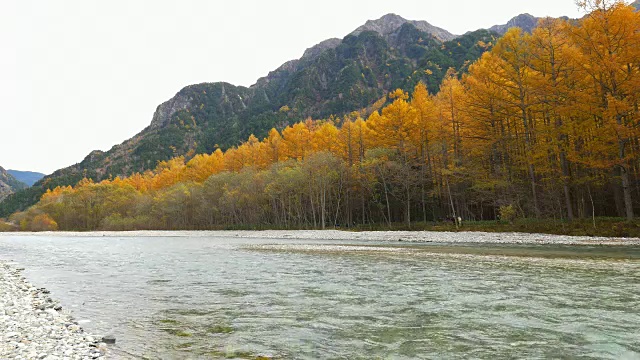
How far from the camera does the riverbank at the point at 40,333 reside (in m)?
6.05

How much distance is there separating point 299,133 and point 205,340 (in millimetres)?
59670

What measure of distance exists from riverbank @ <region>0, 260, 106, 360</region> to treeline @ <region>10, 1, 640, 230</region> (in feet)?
93.0

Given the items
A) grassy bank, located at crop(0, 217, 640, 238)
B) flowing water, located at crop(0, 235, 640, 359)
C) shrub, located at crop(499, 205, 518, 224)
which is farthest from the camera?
shrub, located at crop(499, 205, 518, 224)

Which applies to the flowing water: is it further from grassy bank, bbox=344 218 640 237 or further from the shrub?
the shrub

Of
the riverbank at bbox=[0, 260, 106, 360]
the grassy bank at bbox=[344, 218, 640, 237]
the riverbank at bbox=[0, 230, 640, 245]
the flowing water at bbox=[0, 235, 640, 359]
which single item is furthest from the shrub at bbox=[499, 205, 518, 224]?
the riverbank at bbox=[0, 260, 106, 360]

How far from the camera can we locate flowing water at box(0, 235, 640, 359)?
6.27m

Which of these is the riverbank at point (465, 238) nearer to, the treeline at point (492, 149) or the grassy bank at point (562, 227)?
the grassy bank at point (562, 227)

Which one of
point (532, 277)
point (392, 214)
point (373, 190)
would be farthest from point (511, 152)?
point (532, 277)

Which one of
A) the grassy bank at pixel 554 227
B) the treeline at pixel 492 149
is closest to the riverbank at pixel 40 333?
the grassy bank at pixel 554 227

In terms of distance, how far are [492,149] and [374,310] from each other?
32573 mm

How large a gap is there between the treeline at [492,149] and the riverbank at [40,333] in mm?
28354

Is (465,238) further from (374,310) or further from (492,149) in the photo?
(374,310)

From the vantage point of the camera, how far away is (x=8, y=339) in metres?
6.83

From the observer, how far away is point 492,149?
36875 mm
